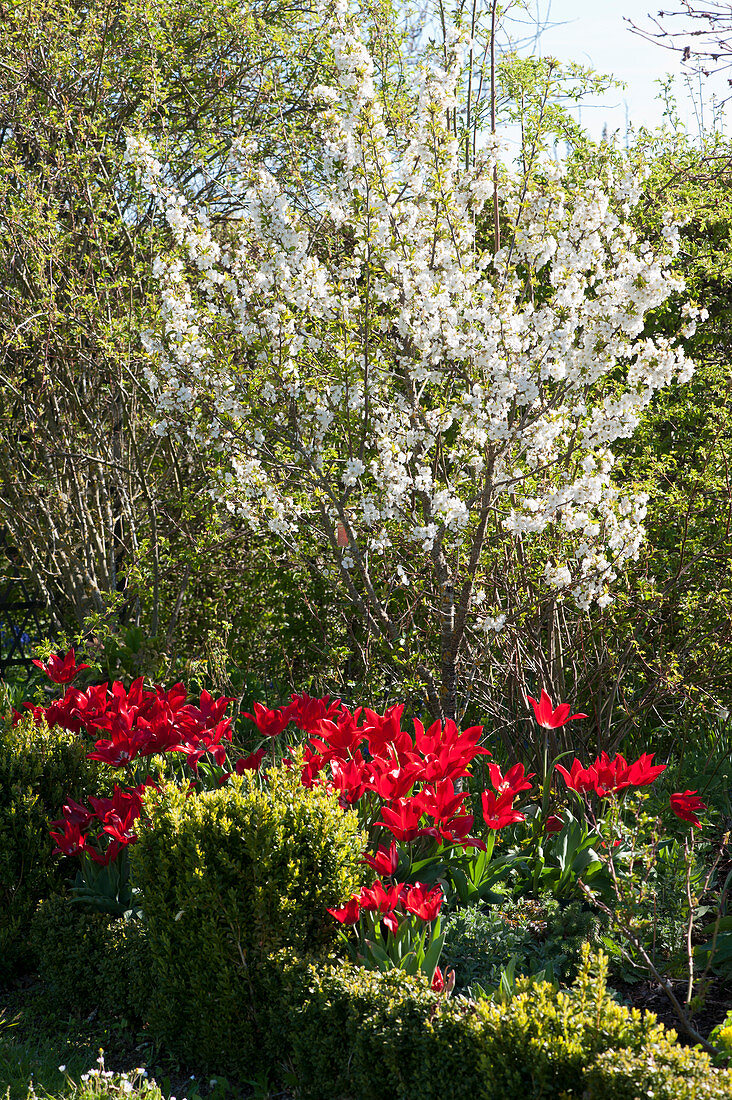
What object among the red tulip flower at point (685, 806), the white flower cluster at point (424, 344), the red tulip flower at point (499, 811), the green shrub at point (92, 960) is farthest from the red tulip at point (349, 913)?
the white flower cluster at point (424, 344)

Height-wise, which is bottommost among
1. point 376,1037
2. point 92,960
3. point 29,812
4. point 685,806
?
point 92,960

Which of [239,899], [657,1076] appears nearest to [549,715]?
[239,899]

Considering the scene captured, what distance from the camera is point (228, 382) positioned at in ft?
13.9

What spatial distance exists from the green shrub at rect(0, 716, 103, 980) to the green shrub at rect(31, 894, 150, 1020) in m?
0.18

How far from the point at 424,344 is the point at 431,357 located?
60mm

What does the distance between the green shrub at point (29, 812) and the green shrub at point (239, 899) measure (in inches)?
37.3

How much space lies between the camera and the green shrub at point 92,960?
3.13 meters

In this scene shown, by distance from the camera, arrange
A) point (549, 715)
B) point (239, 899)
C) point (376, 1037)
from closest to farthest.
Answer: point (376, 1037) → point (239, 899) → point (549, 715)

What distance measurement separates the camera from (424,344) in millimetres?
3848

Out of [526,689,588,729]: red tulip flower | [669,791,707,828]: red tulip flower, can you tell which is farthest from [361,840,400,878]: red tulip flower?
[669,791,707,828]: red tulip flower

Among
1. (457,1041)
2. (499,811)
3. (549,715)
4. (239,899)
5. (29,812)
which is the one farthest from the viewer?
(29,812)

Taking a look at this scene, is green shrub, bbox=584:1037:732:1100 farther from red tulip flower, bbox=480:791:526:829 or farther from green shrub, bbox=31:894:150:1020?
green shrub, bbox=31:894:150:1020

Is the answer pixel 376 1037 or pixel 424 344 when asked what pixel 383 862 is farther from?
pixel 424 344

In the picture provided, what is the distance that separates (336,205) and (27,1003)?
3.33m
